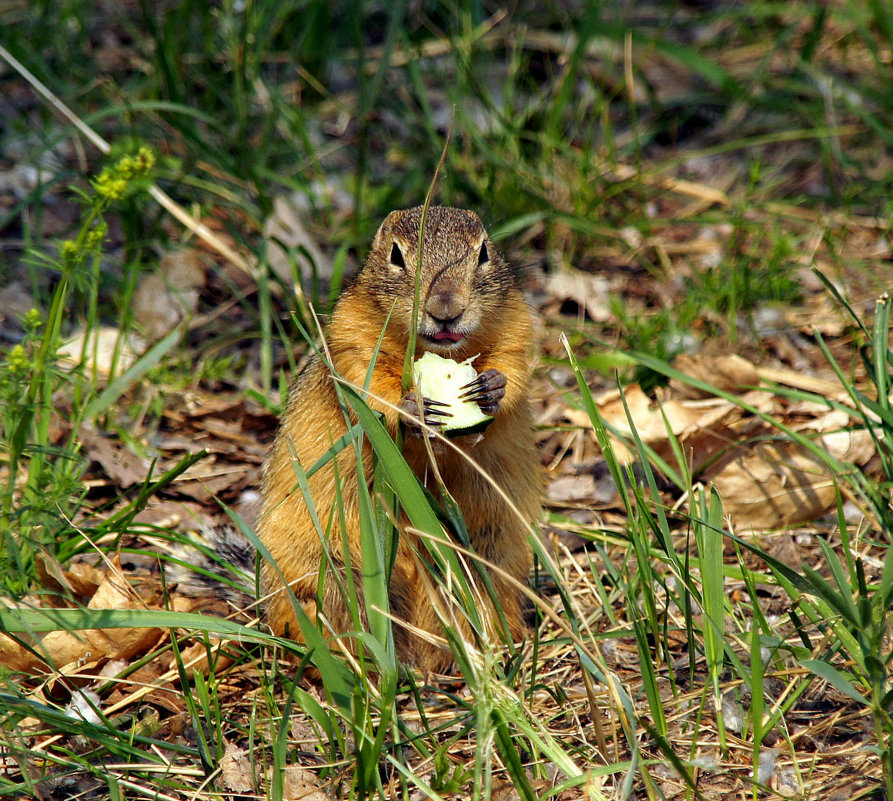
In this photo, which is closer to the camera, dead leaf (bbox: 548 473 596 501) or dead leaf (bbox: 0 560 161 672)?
dead leaf (bbox: 0 560 161 672)

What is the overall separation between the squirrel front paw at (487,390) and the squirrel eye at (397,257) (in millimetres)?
706

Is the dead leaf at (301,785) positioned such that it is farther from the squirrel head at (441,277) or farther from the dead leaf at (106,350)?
the dead leaf at (106,350)

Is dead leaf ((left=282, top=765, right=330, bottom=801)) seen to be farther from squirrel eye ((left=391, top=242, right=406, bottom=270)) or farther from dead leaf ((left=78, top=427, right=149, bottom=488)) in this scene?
dead leaf ((left=78, top=427, right=149, bottom=488))

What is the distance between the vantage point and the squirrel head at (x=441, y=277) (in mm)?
3564

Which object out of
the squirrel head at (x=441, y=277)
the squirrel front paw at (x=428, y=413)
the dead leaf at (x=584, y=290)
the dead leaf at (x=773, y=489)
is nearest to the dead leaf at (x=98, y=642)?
the squirrel front paw at (x=428, y=413)

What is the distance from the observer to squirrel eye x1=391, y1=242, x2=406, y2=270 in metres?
3.99

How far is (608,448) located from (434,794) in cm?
116

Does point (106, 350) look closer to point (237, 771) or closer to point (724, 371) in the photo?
point (237, 771)

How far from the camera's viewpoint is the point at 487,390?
350 cm

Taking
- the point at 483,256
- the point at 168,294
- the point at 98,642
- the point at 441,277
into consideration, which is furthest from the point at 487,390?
the point at 168,294

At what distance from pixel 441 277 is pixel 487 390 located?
49 cm

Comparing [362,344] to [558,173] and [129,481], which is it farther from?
[558,173]

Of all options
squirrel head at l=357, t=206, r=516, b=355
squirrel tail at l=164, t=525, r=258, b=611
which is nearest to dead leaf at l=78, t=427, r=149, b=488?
squirrel tail at l=164, t=525, r=258, b=611

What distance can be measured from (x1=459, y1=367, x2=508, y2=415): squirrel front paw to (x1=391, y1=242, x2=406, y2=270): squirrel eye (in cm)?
71
